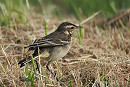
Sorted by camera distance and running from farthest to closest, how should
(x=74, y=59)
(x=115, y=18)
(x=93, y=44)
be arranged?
(x=115, y=18) < (x=93, y=44) < (x=74, y=59)

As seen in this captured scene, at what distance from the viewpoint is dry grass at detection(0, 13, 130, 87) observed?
13.8 feet

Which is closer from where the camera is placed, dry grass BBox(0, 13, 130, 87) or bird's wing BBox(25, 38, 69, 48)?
dry grass BBox(0, 13, 130, 87)

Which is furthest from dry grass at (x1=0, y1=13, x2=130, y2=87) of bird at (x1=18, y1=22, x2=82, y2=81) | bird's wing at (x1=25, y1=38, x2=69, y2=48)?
bird's wing at (x1=25, y1=38, x2=69, y2=48)

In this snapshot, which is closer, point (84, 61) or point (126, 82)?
point (126, 82)

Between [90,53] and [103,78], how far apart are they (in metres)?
1.46

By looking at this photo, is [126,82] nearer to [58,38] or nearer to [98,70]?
[98,70]

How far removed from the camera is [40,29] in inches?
283

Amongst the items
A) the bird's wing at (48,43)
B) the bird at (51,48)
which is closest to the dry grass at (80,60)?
the bird at (51,48)

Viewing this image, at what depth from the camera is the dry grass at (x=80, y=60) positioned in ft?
13.8

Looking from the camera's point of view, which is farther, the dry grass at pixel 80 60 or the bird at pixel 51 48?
the bird at pixel 51 48

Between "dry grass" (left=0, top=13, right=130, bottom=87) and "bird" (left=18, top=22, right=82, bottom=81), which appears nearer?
"dry grass" (left=0, top=13, right=130, bottom=87)

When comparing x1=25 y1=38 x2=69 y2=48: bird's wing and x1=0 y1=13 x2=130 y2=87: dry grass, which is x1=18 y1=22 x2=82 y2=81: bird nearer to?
x1=25 y1=38 x2=69 y2=48: bird's wing

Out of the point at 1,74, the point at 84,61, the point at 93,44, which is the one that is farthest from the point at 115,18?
the point at 1,74

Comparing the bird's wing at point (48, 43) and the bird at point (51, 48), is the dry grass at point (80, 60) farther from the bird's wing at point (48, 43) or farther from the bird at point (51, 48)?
the bird's wing at point (48, 43)
